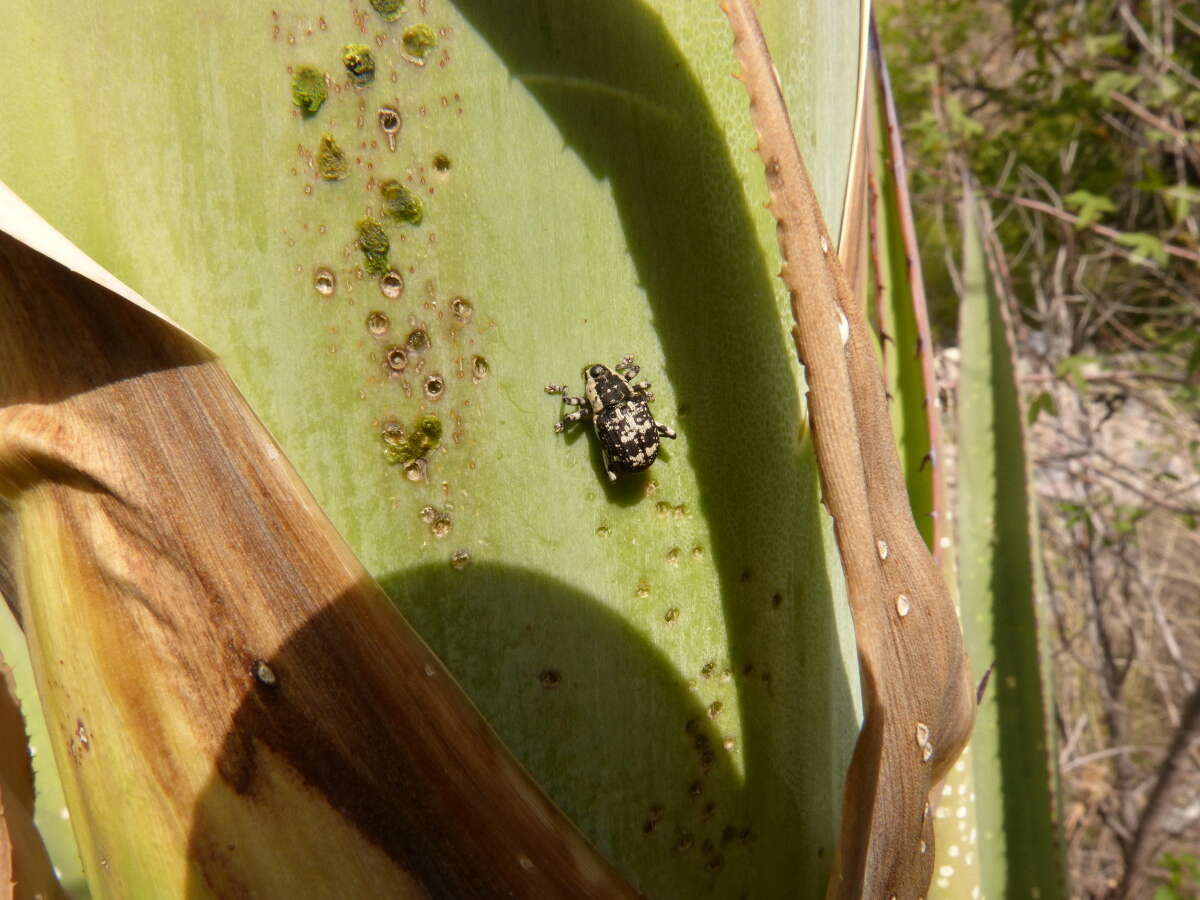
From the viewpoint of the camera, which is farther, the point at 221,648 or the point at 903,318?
the point at 903,318

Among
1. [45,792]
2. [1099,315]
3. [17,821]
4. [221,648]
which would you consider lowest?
[45,792]

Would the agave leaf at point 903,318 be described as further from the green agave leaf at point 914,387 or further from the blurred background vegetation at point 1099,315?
the blurred background vegetation at point 1099,315

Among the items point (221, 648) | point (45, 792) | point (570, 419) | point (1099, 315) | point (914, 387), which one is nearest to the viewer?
point (221, 648)

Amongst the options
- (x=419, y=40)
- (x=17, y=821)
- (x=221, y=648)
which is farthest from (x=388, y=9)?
(x=17, y=821)

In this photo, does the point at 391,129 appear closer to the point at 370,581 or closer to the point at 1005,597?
the point at 370,581

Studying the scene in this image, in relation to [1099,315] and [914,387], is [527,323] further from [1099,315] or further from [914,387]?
[1099,315]

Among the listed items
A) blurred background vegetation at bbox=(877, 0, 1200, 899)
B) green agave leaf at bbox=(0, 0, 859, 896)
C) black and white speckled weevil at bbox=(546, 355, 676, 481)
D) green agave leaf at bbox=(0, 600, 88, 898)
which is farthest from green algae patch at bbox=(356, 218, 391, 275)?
blurred background vegetation at bbox=(877, 0, 1200, 899)

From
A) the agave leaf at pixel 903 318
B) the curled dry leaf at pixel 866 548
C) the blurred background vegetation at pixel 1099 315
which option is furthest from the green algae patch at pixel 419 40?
the blurred background vegetation at pixel 1099 315
